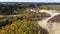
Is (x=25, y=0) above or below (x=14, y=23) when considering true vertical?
above

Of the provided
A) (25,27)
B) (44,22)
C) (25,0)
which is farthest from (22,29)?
(25,0)

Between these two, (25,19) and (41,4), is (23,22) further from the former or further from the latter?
(41,4)

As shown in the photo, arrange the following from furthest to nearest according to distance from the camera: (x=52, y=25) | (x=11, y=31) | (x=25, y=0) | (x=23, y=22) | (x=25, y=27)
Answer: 1. (x=25, y=0)
2. (x=52, y=25)
3. (x=23, y=22)
4. (x=25, y=27)
5. (x=11, y=31)

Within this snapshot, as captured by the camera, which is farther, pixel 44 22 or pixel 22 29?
pixel 44 22

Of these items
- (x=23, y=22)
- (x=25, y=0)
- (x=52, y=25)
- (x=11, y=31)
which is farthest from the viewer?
(x=25, y=0)

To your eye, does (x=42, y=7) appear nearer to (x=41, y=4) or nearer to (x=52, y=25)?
(x=41, y=4)

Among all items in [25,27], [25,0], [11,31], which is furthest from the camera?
Answer: [25,0]

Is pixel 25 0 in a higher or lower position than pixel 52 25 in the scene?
higher

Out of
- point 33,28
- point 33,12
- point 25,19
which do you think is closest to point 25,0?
point 33,12

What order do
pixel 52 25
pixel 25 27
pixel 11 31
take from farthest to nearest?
pixel 52 25
pixel 25 27
pixel 11 31
